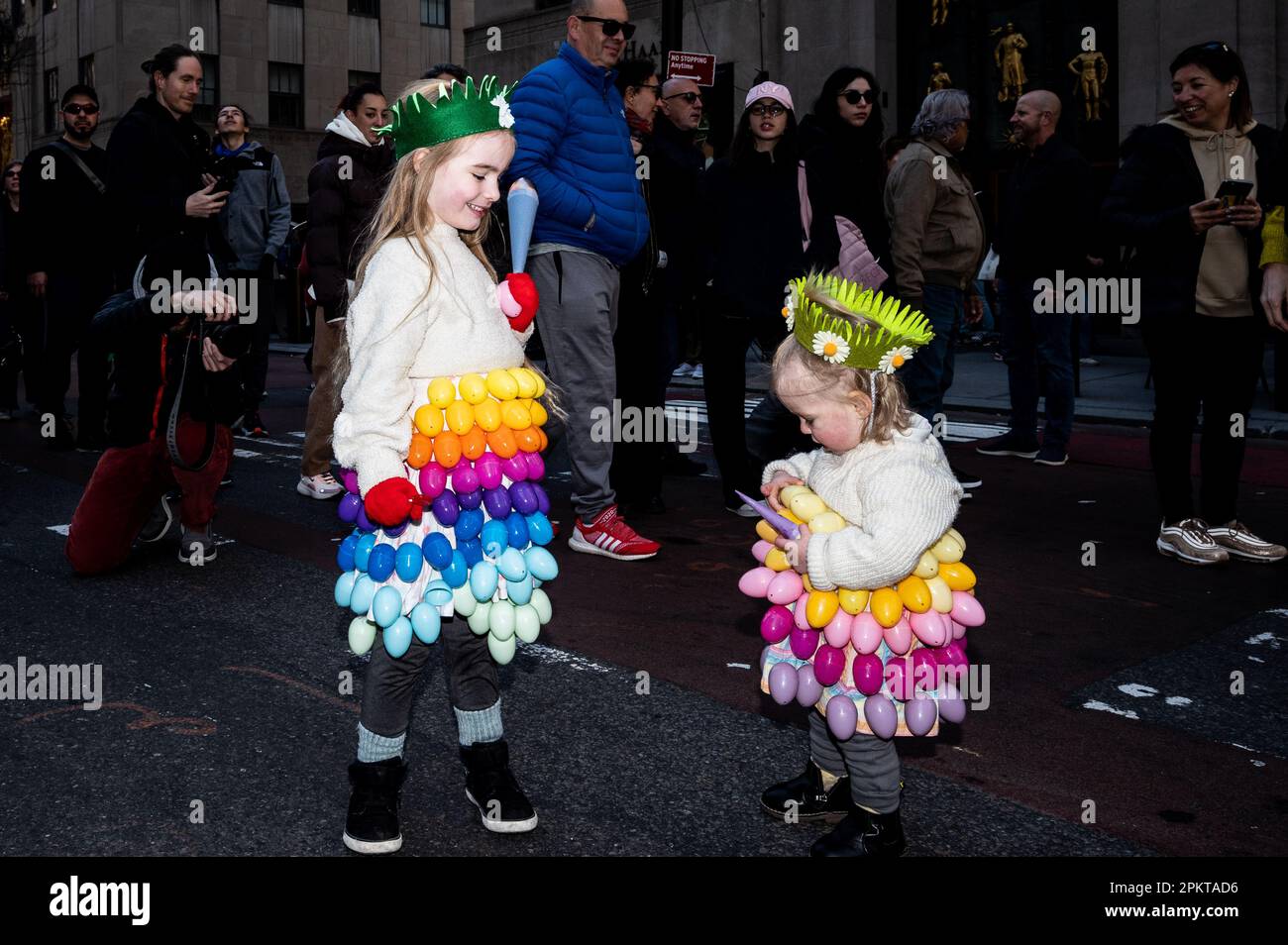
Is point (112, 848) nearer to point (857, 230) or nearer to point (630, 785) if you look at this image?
point (630, 785)

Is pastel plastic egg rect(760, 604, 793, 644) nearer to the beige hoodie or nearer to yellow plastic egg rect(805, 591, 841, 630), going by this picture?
yellow plastic egg rect(805, 591, 841, 630)

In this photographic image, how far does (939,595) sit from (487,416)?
106cm

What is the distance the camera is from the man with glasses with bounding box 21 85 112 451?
8719 millimetres

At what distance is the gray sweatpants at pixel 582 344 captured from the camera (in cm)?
564

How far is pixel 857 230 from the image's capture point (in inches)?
255

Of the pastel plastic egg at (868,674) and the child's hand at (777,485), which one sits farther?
the child's hand at (777,485)

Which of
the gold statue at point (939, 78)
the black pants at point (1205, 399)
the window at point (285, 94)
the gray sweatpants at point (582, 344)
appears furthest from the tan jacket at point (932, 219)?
the window at point (285, 94)

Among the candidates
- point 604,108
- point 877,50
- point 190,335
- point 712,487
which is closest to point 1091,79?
point 877,50

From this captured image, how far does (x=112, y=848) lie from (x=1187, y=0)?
15.1 meters

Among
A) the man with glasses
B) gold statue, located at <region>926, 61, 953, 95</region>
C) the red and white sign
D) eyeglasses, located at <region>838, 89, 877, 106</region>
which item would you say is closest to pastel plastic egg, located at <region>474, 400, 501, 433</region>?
eyeglasses, located at <region>838, 89, 877, 106</region>

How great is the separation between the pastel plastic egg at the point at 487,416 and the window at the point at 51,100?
39753mm

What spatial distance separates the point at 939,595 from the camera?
286 cm

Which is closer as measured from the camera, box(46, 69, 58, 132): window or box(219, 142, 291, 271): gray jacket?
box(219, 142, 291, 271): gray jacket

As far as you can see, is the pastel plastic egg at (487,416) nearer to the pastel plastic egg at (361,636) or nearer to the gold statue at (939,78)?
the pastel plastic egg at (361,636)
